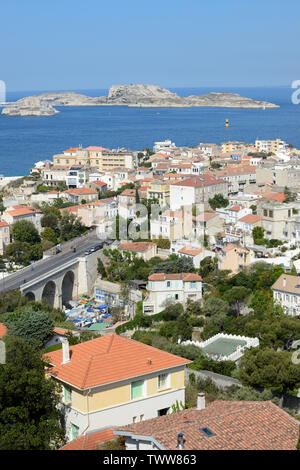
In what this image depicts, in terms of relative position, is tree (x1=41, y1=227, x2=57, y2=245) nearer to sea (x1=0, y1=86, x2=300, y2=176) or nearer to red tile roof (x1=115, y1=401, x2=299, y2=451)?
red tile roof (x1=115, y1=401, x2=299, y2=451)

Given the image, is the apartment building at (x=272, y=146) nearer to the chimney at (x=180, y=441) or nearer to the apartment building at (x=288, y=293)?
the apartment building at (x=288, y=293)

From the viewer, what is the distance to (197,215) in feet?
82.2

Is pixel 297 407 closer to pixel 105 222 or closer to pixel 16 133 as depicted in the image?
pixel 105 222

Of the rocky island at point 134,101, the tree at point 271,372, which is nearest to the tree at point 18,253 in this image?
the tree at point 271,372

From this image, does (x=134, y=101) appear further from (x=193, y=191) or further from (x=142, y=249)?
(x=142, y=249)

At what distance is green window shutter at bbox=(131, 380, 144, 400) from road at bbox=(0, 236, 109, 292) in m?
12.9

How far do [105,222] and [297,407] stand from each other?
17261 millimetres

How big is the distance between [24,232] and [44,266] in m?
3.66

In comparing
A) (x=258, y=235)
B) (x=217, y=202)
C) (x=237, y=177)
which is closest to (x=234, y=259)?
(x=258, y=235)

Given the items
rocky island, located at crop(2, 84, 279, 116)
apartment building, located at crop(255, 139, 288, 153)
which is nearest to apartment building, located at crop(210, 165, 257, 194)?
apartment building, located at crop(255, 139, 288, 153)

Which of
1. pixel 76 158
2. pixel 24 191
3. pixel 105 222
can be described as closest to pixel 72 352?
pixel 105 222

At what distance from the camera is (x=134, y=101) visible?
16425 centimetres

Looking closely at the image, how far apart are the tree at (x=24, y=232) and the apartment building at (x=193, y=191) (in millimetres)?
6196

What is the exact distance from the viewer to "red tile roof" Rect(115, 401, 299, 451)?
5.67 m
